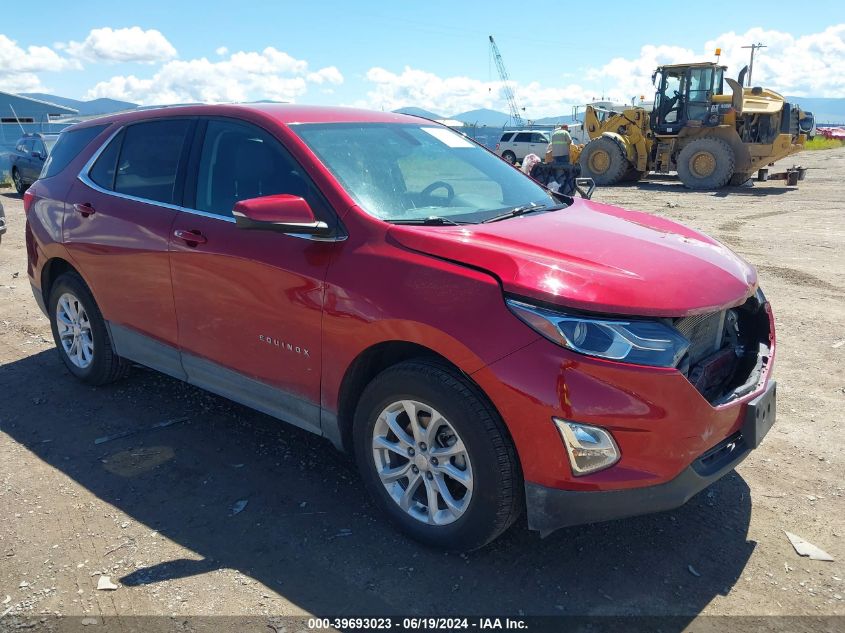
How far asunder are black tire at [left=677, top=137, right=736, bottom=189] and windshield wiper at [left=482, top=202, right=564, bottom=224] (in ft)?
54.8

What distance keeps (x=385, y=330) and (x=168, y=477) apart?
163 cm

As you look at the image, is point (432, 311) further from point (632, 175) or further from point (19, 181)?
point (632, 175)

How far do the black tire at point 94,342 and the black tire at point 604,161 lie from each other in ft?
61.2

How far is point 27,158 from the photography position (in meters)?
18.7

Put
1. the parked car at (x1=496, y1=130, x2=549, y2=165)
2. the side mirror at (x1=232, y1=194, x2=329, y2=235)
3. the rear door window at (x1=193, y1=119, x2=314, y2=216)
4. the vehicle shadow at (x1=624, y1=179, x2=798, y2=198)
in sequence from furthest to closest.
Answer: the parked car at (x1=496, y1=130, x2=549, y2=165), the vehicle shadow at (x1=624, y1=179, x2=798, y2=198), the rear door window at (x1=193, y1=119, x2=314, y2=216), the side mirror at (x1=232, y1=194, x2=329, y2=235)

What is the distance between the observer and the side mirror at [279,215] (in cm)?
303

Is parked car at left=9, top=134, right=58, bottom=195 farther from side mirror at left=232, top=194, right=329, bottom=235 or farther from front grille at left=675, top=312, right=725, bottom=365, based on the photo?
front grille at left=675, top=312, right=725, bottom=365

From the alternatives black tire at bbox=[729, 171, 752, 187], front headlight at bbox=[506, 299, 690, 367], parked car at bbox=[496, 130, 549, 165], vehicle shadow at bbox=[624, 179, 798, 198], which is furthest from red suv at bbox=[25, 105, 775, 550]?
parked car at bbox=[496, 130, 549, 165]

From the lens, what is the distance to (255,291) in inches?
134

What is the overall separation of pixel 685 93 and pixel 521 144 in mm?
14624

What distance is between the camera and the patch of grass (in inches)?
1697

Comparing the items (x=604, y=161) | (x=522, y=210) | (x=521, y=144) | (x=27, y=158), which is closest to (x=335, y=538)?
(x=522, y=210)

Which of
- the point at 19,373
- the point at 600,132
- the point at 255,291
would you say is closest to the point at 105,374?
the point at 19,373

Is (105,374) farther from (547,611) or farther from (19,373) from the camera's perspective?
(547,611)
